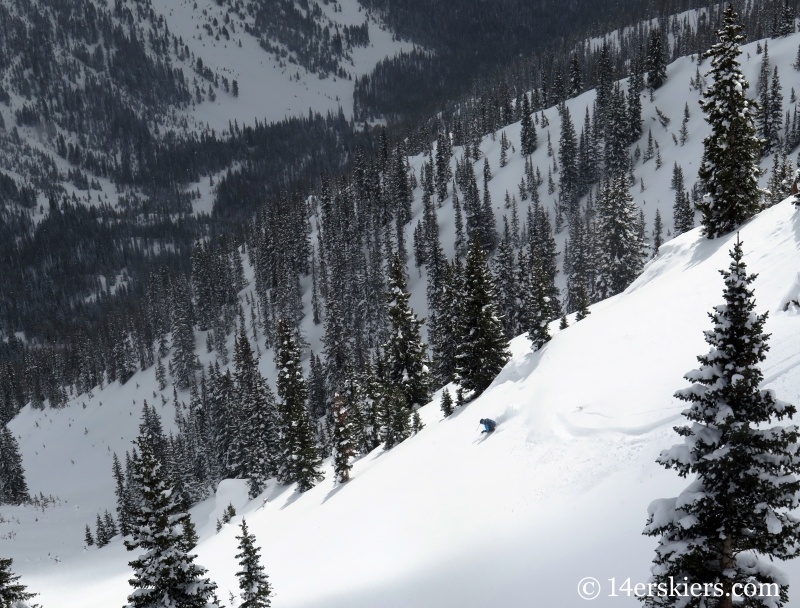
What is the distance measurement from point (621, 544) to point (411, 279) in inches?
4197

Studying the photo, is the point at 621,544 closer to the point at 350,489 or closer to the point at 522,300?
the point at 350,489

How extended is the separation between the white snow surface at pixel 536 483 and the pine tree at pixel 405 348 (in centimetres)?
341

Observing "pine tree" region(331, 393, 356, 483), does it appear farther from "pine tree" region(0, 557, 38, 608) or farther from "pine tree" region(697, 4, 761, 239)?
"pine tree" region(697, 4, 761, 239)

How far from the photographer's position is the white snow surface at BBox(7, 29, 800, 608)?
1459 centimetres

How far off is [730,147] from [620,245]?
1143 inches

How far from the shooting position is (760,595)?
714 cm

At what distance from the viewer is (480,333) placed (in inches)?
1422

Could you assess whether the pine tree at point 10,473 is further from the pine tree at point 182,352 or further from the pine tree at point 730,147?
the pine tree at point 730,147

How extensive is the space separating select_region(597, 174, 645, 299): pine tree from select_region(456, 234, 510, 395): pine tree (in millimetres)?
29462

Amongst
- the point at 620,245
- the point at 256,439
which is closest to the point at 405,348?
the point at 256,439

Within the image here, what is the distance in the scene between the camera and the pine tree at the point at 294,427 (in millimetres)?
42094

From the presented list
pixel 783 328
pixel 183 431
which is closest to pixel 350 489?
pixel 783 328

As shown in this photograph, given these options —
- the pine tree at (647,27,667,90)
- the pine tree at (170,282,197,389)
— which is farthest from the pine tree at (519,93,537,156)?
the pine tree at (170,282,197,389)

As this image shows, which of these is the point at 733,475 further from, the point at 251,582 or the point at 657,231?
the point at 657,231
